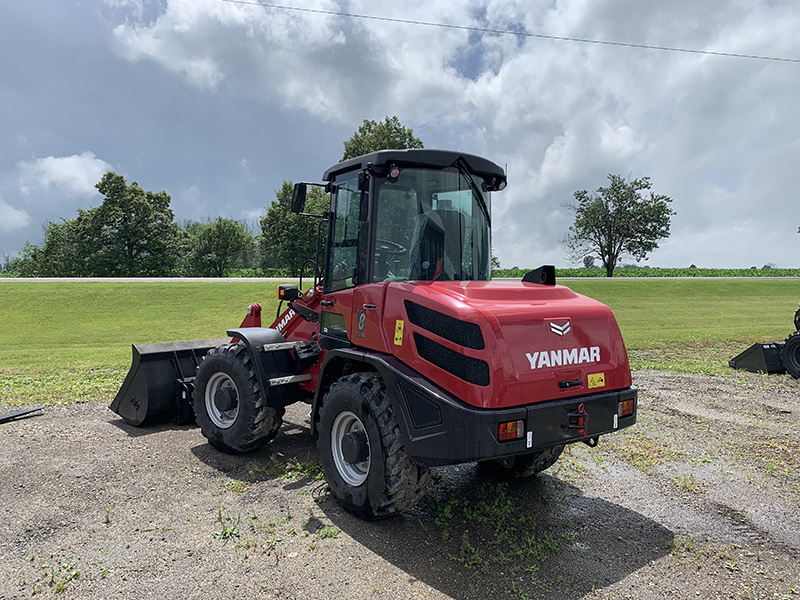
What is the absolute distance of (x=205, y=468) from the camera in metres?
5.42

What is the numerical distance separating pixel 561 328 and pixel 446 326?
2.63 feet

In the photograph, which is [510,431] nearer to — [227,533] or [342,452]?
[342,452]

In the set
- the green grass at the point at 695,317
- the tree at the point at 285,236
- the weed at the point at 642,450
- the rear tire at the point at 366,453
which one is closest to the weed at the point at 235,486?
the rear tire at the point at 366,453

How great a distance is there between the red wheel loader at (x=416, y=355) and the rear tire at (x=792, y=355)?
302 inches

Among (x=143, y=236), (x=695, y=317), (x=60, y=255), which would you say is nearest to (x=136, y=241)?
(x=143, y=236)

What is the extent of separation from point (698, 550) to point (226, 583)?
3137 mm

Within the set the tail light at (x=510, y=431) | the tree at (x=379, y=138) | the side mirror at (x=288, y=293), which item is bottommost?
the tail light at (x=510, y=431)

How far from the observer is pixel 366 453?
4363 mm

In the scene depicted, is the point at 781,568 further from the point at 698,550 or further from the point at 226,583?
the point at 226,583

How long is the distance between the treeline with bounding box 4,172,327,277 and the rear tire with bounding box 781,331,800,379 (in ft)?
111

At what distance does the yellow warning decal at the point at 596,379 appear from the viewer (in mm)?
4098

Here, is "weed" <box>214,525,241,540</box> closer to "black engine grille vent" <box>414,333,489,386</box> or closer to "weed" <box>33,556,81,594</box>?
"weed" <box>33,556,81,594</box>

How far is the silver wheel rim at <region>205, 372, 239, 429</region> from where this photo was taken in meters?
5.77

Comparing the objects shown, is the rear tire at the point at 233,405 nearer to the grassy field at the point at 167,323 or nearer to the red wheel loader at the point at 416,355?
the red wheel loader at the point at 416,355
